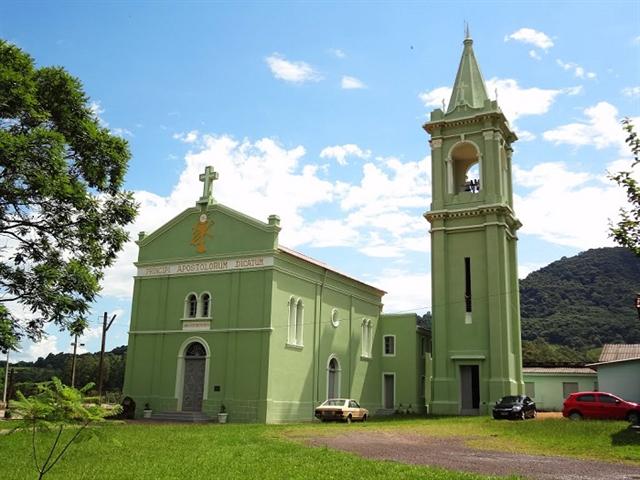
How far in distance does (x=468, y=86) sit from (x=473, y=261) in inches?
467

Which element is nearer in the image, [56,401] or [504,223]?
[56,401]

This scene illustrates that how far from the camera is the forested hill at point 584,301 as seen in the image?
240 ft

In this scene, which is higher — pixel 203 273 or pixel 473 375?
pixel 203 273

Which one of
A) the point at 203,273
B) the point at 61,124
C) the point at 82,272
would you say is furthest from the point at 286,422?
the point at 61,124

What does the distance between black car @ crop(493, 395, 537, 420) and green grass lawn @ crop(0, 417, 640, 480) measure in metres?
4.05

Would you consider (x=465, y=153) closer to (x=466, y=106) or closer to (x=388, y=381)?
(x=466, y=106)

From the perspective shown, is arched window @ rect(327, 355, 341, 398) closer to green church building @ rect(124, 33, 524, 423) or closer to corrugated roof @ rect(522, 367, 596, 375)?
green church building @ rect(124, 33, 524, 423)

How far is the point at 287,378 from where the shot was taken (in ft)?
103

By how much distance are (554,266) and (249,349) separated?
74.8m

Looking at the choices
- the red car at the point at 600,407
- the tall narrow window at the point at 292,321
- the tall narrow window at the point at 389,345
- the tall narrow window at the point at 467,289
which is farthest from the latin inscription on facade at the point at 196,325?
the red car at the point at 600,407

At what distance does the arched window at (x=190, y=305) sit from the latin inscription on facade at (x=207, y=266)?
4.37 ft

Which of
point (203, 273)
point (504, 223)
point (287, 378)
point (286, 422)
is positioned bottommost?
point (286, 422)

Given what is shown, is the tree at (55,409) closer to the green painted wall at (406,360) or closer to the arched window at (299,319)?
the arched window at (299,319)

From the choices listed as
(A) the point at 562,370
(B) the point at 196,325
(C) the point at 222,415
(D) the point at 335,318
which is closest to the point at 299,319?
(D) the point at 335,318
